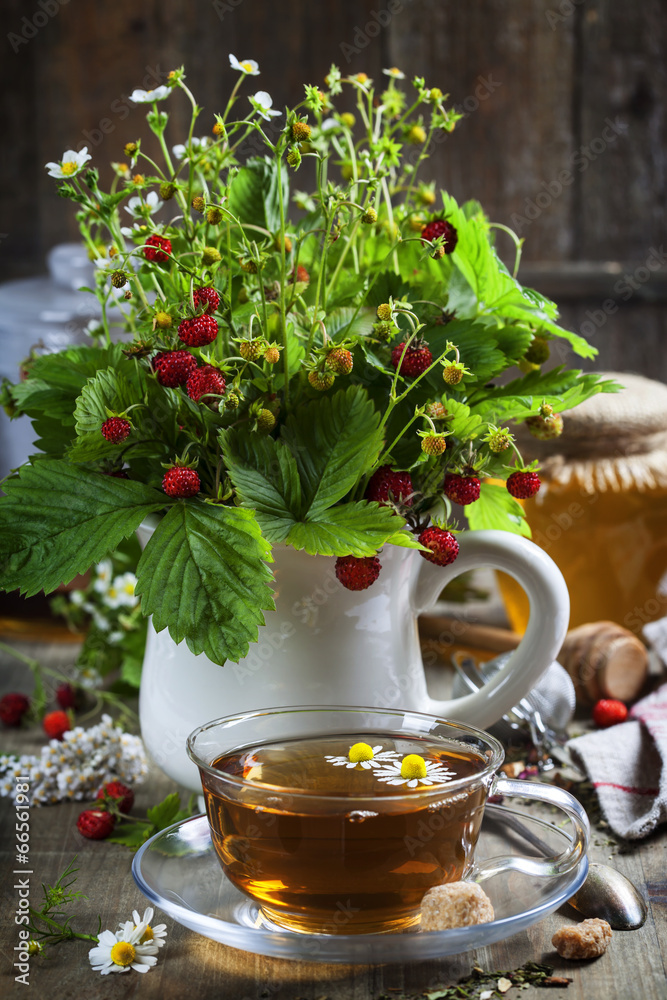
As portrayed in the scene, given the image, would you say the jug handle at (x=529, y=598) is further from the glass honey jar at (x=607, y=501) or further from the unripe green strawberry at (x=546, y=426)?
the glass honey jar at (x=607, y=501)

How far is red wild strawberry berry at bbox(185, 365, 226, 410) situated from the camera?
1.37 feet

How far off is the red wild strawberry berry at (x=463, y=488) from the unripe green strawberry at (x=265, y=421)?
0.30ft

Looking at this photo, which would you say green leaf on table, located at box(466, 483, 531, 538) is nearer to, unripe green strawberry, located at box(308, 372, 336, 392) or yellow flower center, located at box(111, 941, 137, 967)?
unripe green strawberry, located at box(308, 372, 336, 392)

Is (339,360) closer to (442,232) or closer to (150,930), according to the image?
(442,232)

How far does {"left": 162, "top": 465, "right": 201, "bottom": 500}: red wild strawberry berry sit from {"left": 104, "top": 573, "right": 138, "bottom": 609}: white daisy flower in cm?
35

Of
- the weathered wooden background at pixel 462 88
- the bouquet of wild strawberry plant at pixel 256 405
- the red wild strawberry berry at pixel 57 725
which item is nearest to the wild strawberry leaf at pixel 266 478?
the bouquet of wild strawberry plant at pixel 256 405

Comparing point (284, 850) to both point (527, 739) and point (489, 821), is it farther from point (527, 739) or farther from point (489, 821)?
point (527, 739)

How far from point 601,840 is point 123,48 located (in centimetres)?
120

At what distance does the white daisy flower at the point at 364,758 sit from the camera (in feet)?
1.39

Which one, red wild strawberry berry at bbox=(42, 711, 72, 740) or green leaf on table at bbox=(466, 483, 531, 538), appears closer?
green leaf on table at bbox=(466, 483, 531, 538)

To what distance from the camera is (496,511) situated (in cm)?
→ 54

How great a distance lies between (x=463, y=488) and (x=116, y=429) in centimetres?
16

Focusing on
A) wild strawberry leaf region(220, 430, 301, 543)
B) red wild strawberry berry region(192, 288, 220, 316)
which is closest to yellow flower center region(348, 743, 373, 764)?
wild strawberry leaf region(220, 430, 301, 543)

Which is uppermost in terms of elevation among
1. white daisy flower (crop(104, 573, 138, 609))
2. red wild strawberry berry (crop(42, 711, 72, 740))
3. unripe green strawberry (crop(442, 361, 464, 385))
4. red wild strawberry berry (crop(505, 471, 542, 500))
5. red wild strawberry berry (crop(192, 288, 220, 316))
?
red wild strawberry berry (crop(192, 288, 220, 316))
